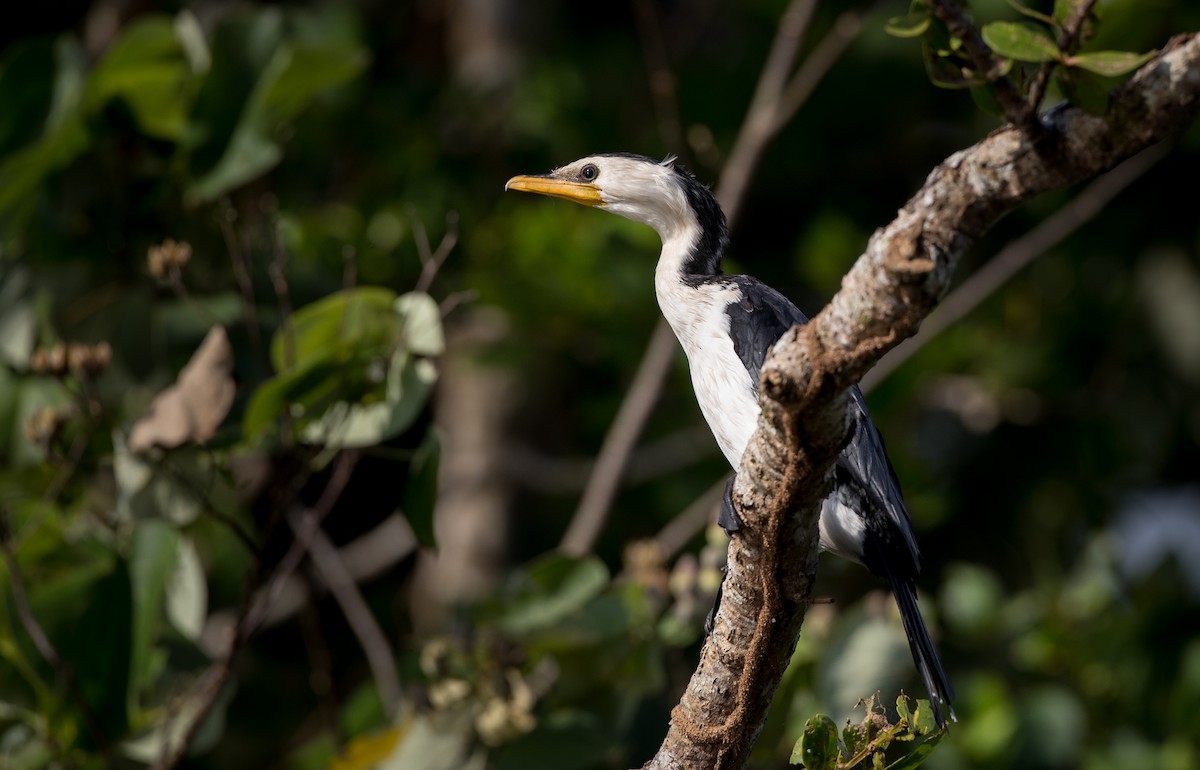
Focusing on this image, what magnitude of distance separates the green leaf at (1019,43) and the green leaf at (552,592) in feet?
6.08

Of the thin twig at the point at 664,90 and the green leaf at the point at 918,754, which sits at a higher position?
the thin twig at the point at 664,90

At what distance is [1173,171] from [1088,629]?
2.26 meters

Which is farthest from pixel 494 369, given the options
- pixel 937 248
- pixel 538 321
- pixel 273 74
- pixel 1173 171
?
pixel 937 248

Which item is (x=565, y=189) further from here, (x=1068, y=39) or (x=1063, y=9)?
(x=1068, y=39)

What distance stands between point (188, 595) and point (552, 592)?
930 mm

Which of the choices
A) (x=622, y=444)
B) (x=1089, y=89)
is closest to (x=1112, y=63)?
(x=1089, y=89)

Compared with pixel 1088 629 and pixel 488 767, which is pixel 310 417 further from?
pixel 1088 629

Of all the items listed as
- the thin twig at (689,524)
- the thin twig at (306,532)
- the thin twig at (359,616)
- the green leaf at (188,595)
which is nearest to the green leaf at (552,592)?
the thin twig at (306,532)

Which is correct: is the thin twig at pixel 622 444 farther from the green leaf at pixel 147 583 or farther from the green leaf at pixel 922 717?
the green leaf at pixel 922 717

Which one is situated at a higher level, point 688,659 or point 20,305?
point 20,305

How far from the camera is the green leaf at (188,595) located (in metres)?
3.35

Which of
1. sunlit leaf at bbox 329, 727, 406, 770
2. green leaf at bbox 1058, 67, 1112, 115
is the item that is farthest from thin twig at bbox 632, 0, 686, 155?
green leaf at bbox 1058, 67, 1112, 115

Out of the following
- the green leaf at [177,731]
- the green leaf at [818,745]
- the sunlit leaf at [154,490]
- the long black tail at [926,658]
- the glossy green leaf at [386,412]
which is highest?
the glossy green leaf at [386,412]

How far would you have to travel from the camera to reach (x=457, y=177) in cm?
546
